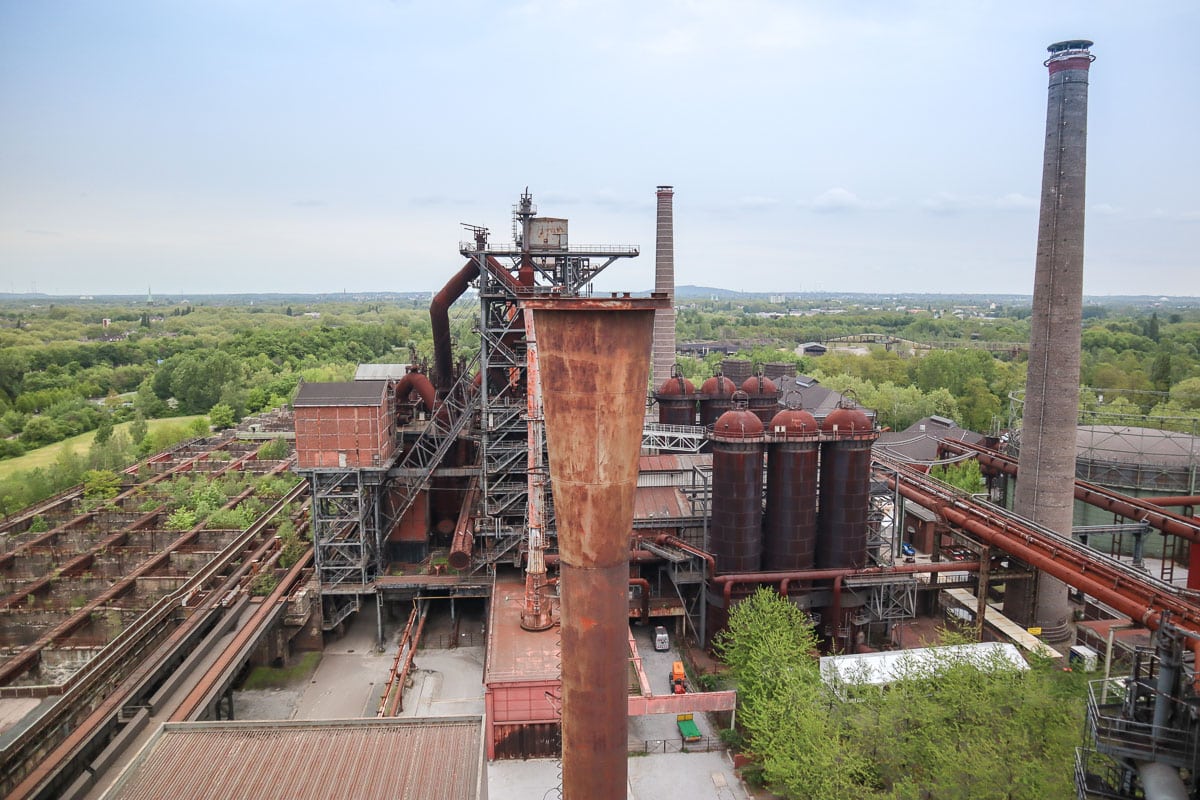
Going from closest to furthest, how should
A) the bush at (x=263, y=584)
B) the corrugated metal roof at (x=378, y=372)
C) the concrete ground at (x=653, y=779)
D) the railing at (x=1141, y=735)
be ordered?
1. the railing at (x=1141, y=735)
2. the concrete ground at (x=653, y=779)
3. the bush at (x=263, y=584)
4. the corrugated metal roof at (x=378, y=372)

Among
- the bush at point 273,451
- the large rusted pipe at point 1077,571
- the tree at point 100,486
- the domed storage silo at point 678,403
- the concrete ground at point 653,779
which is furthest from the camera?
the bush at point 273,451

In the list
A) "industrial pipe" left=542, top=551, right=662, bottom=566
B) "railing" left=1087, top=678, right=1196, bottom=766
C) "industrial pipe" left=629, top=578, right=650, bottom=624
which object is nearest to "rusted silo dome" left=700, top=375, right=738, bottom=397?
"industrial pipe" left=542, top=551, right=662, bottom=566

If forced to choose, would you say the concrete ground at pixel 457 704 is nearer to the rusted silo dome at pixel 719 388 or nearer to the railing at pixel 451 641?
the railing at pixel 451 641

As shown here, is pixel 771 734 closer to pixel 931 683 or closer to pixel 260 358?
pixel 931 683

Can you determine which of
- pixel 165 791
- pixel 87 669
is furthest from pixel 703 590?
pixel 87 669

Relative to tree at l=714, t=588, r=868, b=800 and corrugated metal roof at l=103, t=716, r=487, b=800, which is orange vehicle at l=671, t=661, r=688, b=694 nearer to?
tree at l=714, t=588, r=868, b=800

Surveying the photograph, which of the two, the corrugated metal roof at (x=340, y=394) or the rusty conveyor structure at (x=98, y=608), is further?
the corrugated metal roof at (x=340, y=394)

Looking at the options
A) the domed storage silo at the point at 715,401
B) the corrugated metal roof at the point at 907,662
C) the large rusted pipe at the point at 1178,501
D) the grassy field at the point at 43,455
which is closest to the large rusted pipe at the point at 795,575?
the corrugated metal roof at the point at 907,662

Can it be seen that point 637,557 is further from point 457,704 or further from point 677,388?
point 677,388
